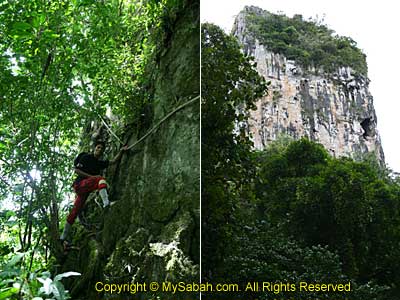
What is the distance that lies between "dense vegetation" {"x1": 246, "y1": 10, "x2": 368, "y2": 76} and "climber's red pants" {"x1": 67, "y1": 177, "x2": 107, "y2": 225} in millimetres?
1070

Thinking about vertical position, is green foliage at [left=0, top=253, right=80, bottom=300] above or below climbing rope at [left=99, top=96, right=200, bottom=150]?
below

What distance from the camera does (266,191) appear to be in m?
2.09

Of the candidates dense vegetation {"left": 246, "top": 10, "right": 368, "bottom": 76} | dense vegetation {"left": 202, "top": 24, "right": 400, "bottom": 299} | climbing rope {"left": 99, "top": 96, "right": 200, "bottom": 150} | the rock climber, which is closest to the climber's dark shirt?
the rock climber

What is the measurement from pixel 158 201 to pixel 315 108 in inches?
33.4

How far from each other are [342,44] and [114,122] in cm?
120

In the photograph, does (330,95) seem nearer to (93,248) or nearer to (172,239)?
(172,239)

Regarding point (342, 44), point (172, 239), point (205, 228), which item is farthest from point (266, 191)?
point (342, 44)

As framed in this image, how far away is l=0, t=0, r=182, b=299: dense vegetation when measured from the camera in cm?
220

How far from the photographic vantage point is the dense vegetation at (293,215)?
6.28 feet

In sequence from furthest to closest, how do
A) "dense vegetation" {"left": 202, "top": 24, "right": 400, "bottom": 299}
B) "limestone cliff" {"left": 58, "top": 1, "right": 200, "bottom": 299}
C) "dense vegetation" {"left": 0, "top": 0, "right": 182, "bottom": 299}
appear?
"dense vegetation" {"left": 0, "top": 0, "right": 182, "bottom": 299}
"limestone cliff" {"left": 58, "top": 1, "right": 200, "bottom": 299}
"dense vegetation" {"left": 202, "top": 24, "right": 400, "bottom": 299}

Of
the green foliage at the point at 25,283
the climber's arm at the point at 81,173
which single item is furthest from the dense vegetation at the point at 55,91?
the green foliage at the point at 25,283

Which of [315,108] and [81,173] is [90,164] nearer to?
[81,173]

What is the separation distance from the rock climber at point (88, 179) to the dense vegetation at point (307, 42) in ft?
3.00

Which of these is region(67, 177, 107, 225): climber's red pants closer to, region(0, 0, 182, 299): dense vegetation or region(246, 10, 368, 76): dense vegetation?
region(0, 0, 182, 299): dense vegetation
